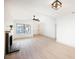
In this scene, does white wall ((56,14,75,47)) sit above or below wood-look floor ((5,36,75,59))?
above

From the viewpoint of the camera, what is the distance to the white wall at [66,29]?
5.74 meters

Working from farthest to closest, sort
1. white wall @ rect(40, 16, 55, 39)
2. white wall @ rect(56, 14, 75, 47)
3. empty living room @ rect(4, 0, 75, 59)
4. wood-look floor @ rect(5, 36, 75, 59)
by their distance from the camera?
white wall @ rect(40, 16, 55, 39)
white wall @ rect(56, 14, 75, 47)
empty living room @ rect(4, 0, 75, 59)
wood-look floor @ rect(5, 36, 75, 59)

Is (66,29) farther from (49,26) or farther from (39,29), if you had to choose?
(39,29)

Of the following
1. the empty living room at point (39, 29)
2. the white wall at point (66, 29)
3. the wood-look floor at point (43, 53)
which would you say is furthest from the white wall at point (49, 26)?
the wood-look floor at point (43, 53)

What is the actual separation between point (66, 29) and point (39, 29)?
542 cm

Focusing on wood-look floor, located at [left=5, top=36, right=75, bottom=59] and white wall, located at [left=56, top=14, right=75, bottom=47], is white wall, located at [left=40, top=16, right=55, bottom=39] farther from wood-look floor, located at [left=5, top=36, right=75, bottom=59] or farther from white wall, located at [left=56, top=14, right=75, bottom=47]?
wood-look floor, located at [left=5, top=36, right=75, bottom=59]

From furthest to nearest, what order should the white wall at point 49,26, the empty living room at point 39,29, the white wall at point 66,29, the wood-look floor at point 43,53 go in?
the white wall at point 49,26 < the white wall at point 66,29 < the empty living room at point 39,29 < the wood-look floor at point 43,53

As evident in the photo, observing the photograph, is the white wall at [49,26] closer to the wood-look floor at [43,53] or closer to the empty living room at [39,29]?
the empty living room at [39,29]

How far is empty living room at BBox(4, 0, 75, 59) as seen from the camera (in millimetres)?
3877

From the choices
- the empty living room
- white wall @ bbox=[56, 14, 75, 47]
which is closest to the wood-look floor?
the empty living room

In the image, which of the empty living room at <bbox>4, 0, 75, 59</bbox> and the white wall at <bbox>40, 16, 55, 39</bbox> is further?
the white wall at <bbox>40, 16, 55, 39</bbox>

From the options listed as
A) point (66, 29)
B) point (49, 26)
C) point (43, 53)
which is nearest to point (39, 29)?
point (49, 26)
